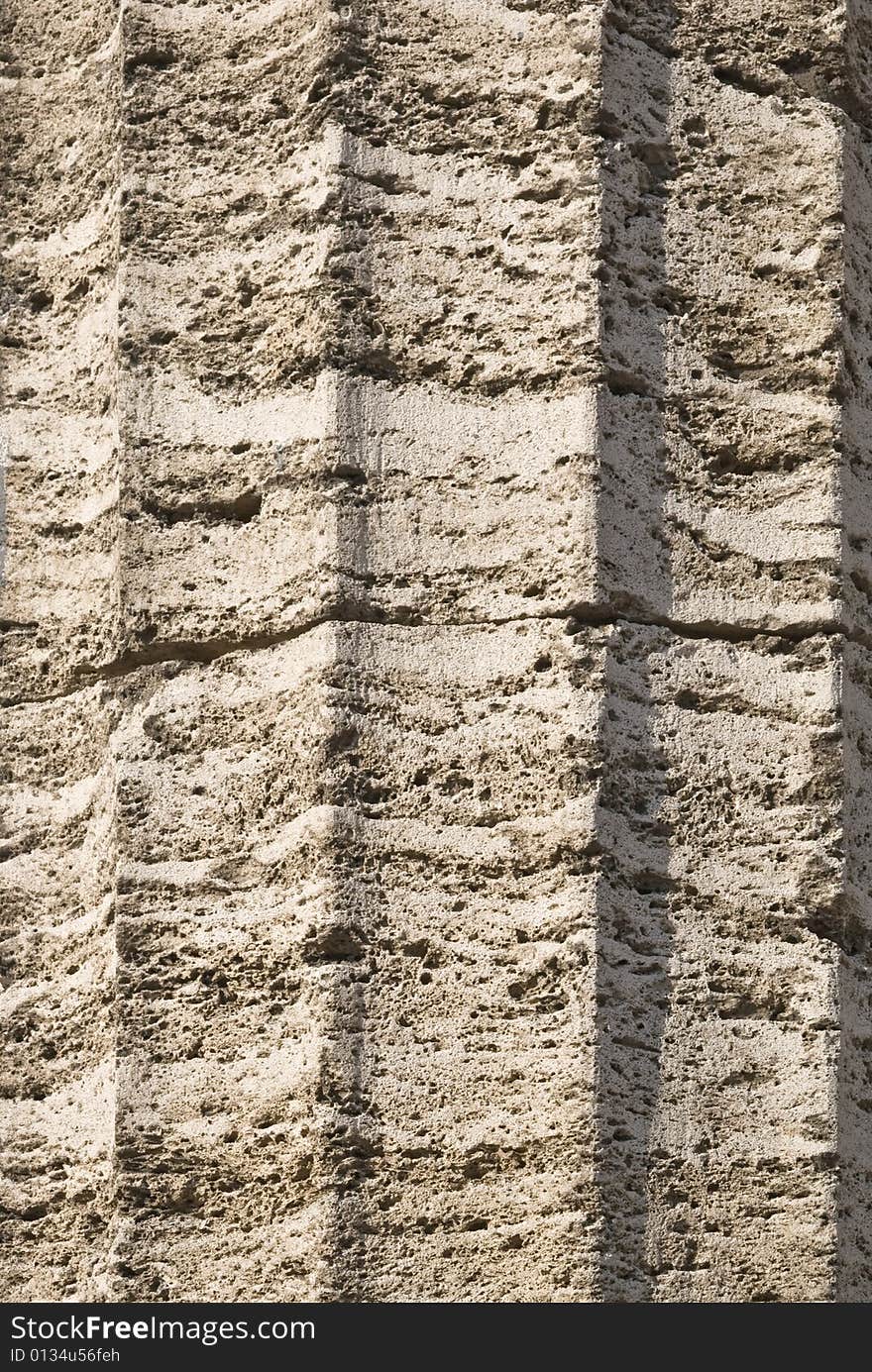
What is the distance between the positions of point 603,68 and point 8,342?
35.3 inches

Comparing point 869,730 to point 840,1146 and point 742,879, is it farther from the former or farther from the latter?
point 840,1146

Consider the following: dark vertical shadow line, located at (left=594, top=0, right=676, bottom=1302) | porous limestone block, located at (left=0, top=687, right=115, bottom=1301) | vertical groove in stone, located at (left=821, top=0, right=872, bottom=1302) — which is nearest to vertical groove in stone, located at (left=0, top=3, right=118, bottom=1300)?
porous limestone block, located at (left=0, top=687, right=115, bottom=1301)

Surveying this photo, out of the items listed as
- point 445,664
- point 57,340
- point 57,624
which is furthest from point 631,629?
point 57,340

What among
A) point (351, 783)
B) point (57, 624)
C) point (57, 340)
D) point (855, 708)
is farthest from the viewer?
point (57, 340)

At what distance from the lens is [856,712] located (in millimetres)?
2689

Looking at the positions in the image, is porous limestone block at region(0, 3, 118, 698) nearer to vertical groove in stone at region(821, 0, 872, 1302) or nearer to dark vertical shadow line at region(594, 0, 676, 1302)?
dark vertical shadow line at region(594, 0, 676, 1302)

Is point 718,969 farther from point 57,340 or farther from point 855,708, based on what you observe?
point 57,340

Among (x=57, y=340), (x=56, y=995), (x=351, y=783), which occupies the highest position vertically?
(x=57, y=340)

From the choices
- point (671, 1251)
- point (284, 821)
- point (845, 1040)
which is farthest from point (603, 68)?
point (671, 1251)

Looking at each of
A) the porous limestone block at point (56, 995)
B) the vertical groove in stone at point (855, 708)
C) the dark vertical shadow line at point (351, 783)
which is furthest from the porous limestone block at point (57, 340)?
the vertical groove in stone at point (855, 708)

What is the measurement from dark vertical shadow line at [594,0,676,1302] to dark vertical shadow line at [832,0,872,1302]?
240 millimetres

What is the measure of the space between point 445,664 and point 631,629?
0.23m

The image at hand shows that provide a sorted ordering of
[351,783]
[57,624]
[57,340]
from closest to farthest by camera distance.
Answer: [351,783] < [57,624] < [57,340]

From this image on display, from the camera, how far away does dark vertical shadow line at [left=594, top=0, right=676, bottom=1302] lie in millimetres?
2439
